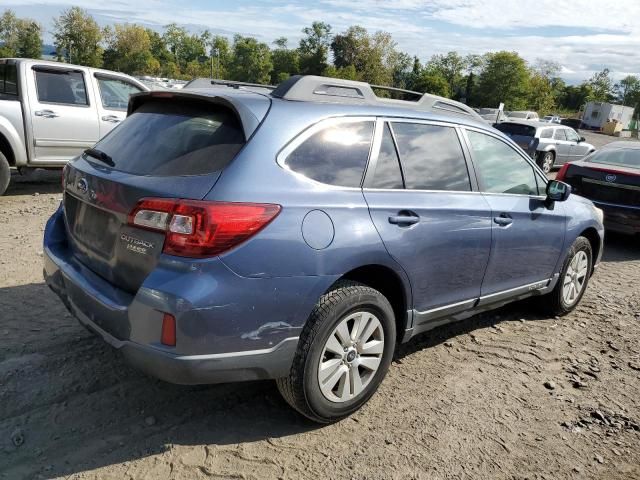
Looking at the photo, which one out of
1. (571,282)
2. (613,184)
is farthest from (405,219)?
(613,184)

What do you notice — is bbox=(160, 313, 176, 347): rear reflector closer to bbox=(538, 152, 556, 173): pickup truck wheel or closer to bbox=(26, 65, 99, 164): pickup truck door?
bbox=(26, 65, 99, 164): pickup truck door

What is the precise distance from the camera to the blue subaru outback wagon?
249cm

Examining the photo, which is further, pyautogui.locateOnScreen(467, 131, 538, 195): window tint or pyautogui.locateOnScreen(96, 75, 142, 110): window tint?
pyautogui.locateOnScreen(96, 75, 142, 110): window tint

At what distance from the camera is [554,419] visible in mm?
3357

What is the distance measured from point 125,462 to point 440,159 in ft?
8.27

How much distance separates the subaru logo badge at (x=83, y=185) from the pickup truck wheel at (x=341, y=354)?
141cm

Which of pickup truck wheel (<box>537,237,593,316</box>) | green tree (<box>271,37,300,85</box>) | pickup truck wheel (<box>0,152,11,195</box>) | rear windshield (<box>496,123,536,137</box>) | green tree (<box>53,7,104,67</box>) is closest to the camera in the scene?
pickup truck wheel (<box>537,237,593,316</box>)

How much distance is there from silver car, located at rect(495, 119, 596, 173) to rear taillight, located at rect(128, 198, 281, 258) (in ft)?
45.7

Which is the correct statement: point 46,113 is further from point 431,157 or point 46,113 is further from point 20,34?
point 20,34

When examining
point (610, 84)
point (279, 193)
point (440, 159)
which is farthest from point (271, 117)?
point (610, 84)

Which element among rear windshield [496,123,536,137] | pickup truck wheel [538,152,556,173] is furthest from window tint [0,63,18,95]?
pickup truck wheel [538,152,556,173]

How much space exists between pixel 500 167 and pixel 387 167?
1.31 metres

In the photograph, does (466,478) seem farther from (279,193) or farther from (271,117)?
(271,117)

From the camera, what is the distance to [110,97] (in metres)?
8.62
